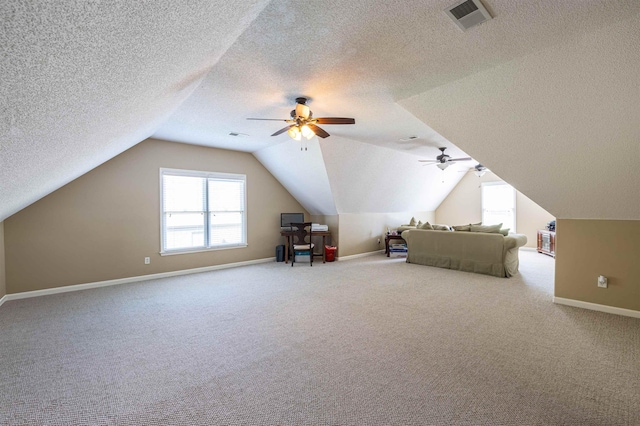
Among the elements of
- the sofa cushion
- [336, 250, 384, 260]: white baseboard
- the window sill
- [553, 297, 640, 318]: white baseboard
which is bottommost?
[553, 297, 640, 318]: white baseboard

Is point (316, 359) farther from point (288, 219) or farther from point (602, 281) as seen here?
point (288, 219)

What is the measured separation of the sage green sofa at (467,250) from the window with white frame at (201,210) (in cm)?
395

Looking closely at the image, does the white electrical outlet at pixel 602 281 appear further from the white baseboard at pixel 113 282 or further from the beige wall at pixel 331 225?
the white baseboard at pixel 113 282

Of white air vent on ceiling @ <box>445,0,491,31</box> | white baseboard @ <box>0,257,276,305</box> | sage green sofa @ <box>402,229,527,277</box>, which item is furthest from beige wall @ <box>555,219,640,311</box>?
white baseboard @ <box>0,257,276,305</box>

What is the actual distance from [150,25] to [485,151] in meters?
3.66

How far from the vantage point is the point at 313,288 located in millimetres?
4672

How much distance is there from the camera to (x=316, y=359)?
247cm

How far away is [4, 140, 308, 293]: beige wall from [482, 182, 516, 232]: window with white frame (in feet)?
25.4

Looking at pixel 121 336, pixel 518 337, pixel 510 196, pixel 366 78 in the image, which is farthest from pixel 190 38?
pixel 510 196

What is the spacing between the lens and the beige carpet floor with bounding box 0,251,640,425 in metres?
1.85

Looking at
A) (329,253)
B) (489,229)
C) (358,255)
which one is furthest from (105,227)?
(489,229)

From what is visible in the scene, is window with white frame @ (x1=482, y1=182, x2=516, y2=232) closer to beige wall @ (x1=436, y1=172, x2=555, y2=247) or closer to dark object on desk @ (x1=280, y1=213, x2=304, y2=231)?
beige wall @ (x1=436, y1=172, x2=555, y2=247)

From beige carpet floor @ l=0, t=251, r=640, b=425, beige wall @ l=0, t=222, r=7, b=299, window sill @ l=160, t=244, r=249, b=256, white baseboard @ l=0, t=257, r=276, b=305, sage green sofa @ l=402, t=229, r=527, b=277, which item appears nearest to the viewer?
beige carpet floor @ l=0, t=251, r=640, b=425

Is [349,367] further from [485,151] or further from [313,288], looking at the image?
[485,151]
